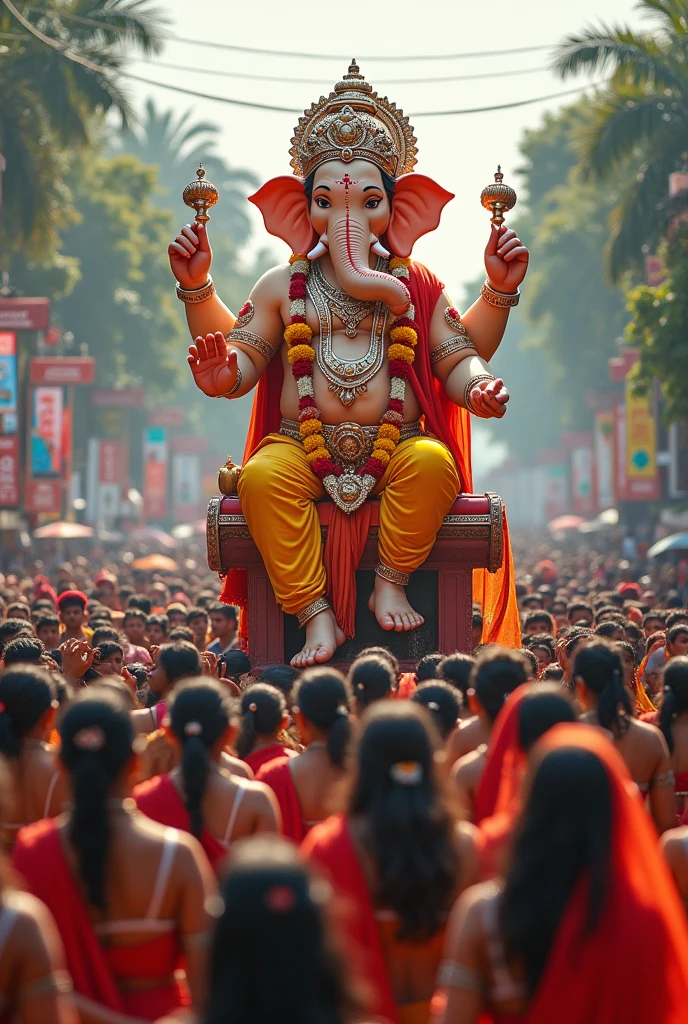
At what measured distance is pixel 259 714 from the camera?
213 inches

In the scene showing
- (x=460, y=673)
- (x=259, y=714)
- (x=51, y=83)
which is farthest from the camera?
(x=51, y=83)

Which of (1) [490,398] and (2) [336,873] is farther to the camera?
(1) [490,398]

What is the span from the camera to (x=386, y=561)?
29.3 feet

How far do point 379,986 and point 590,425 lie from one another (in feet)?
160

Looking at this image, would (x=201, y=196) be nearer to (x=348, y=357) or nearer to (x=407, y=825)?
(x=348, y=357)

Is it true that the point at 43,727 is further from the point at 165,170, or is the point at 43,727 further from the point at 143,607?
the point at 165,170

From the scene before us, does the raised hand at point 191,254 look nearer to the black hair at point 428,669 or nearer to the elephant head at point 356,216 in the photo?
the elephant head at point 356,216

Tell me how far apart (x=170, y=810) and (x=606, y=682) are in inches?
61.8

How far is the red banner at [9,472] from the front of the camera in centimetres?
2356

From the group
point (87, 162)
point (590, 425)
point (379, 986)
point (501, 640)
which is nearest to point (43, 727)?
point (379, 986)

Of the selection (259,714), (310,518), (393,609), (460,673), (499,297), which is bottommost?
(259,714)

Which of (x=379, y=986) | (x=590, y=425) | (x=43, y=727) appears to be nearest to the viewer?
(x=379, y=986)

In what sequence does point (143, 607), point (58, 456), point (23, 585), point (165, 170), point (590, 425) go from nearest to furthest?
point (143, 607), point (23, 585), point (58, 456), point (590, 425), point (165, 170)

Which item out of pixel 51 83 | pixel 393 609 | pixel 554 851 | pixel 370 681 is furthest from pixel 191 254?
pixel 51 83
